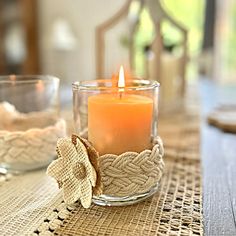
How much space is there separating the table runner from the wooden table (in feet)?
0.04

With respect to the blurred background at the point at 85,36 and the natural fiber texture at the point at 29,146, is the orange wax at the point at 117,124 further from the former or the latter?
the blurred background at the point at 85,36

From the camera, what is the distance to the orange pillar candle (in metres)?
0.52

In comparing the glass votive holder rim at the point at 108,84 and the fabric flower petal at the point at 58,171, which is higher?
the glass votive holder rim at the point at 108,84

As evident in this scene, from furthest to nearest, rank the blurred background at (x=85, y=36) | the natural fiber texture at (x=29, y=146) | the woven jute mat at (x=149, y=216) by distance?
1. the blurred background at (x=85, y=36)
2. the natural fiber texture at (x=29, y=146)
3. the woven jute mat at (x=149, y=216)

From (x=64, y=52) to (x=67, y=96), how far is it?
184 cm

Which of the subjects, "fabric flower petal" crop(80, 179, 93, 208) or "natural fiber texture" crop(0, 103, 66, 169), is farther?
"natural fiber texture" crop(0, 103, 66, 169)

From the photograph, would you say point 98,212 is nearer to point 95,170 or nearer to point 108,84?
point 95,170

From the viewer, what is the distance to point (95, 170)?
0.48 meters

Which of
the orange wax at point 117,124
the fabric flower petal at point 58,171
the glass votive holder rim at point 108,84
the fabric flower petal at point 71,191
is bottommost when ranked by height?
the fabric flower petal at point 71,191

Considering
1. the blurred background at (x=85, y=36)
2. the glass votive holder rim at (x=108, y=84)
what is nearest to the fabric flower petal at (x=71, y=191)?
the glass votive holder rim at (x=108, y=84)

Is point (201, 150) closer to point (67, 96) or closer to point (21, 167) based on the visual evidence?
point (21, 167)

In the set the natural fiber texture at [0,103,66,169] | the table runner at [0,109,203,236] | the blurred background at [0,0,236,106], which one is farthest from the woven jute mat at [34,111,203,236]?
the blurred background at [0,0,236,106]

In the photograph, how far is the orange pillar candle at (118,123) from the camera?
0.52 meters

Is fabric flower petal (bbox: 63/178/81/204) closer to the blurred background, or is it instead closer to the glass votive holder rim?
the glass votive holder rim
